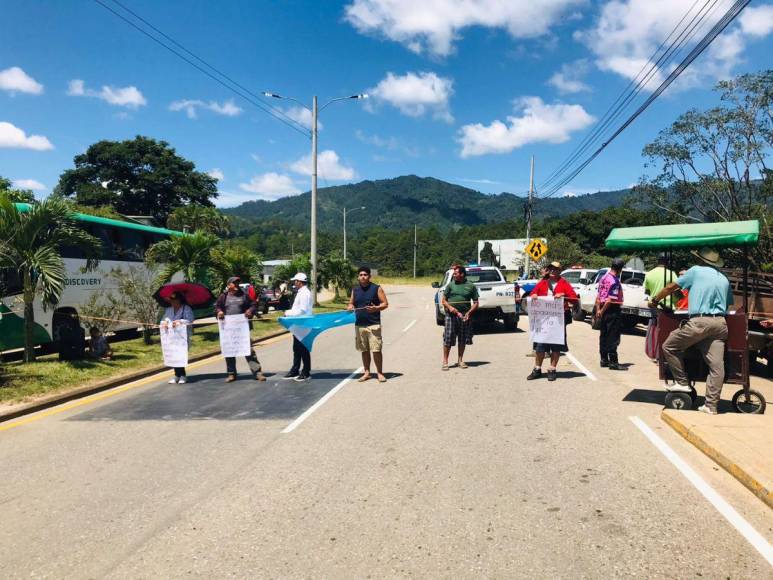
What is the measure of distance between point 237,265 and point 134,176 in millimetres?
45358

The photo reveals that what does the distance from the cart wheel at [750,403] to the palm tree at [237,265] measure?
16384 mm

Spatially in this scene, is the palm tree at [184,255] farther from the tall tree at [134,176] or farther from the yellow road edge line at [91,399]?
the tall tree at [134,176]

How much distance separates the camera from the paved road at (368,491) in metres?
3.64

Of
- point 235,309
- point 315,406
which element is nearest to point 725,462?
point 315,406

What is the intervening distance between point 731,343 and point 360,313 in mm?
5192

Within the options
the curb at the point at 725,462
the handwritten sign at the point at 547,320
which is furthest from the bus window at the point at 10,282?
the curb at the point at 725,462

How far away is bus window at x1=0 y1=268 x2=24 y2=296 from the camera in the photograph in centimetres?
1144

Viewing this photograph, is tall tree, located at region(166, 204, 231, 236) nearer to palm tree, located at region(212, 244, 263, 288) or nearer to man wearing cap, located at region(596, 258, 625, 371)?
palm tree, located at region(212, 244, 263, 288)

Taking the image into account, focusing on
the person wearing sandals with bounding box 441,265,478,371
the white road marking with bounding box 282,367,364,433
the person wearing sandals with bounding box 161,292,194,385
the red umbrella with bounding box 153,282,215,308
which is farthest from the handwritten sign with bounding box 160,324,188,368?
the person wearing sandals with bounding box 441,265,478,371

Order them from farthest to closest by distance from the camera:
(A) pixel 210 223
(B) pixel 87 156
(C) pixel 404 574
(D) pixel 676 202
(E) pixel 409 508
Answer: (B) pixel 87 156 → (A) pixel 210 223 → (D) pixel 676 202 → (E) pixel 409 508 → (C) pixel 404 574

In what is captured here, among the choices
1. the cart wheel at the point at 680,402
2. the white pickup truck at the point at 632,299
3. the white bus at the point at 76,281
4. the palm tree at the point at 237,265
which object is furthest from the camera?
the palm tree at the point at 237,265

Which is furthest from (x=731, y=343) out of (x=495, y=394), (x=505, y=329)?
(x=505, y=329)

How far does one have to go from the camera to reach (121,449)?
20.4 ft

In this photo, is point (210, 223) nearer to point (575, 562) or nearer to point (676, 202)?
point (676, 202)
